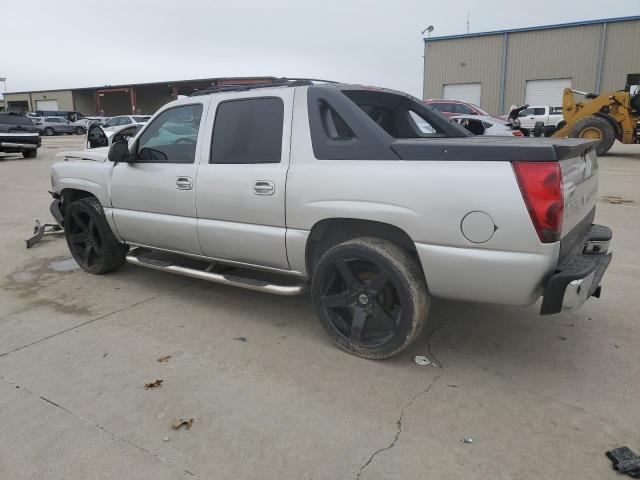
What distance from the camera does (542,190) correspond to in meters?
2.64

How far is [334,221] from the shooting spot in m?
3.42

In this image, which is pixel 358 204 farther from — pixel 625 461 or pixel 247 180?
pixel 625 461

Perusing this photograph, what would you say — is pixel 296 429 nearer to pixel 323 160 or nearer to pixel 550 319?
pixel 323 160

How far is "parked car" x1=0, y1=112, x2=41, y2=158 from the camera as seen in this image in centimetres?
1862

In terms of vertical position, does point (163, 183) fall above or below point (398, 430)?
above

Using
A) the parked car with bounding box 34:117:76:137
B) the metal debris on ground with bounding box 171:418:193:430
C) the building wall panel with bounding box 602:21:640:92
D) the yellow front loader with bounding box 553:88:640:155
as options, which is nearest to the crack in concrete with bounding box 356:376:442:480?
the metal debris on ground with bounding box 171:418:193:430

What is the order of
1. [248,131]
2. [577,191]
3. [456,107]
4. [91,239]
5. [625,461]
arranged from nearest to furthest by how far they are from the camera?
[625,461] < [577,191] < [248,131] < [91,239] < [456,107]

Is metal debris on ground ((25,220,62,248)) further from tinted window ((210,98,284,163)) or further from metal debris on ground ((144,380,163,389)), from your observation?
metal debris on ground ((144,380,163,389))

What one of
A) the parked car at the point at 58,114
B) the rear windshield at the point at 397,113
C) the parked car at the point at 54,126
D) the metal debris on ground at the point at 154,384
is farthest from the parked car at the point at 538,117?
the parked car at the point at 58,114

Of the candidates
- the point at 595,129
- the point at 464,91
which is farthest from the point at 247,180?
the point at 464,91

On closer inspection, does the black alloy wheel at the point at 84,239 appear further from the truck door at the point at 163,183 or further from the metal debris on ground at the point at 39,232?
the metal debris on ground at the point at 39,232

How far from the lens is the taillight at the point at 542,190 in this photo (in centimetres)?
264

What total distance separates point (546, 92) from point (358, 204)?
33.7 m

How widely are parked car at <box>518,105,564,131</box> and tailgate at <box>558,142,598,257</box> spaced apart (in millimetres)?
23117
